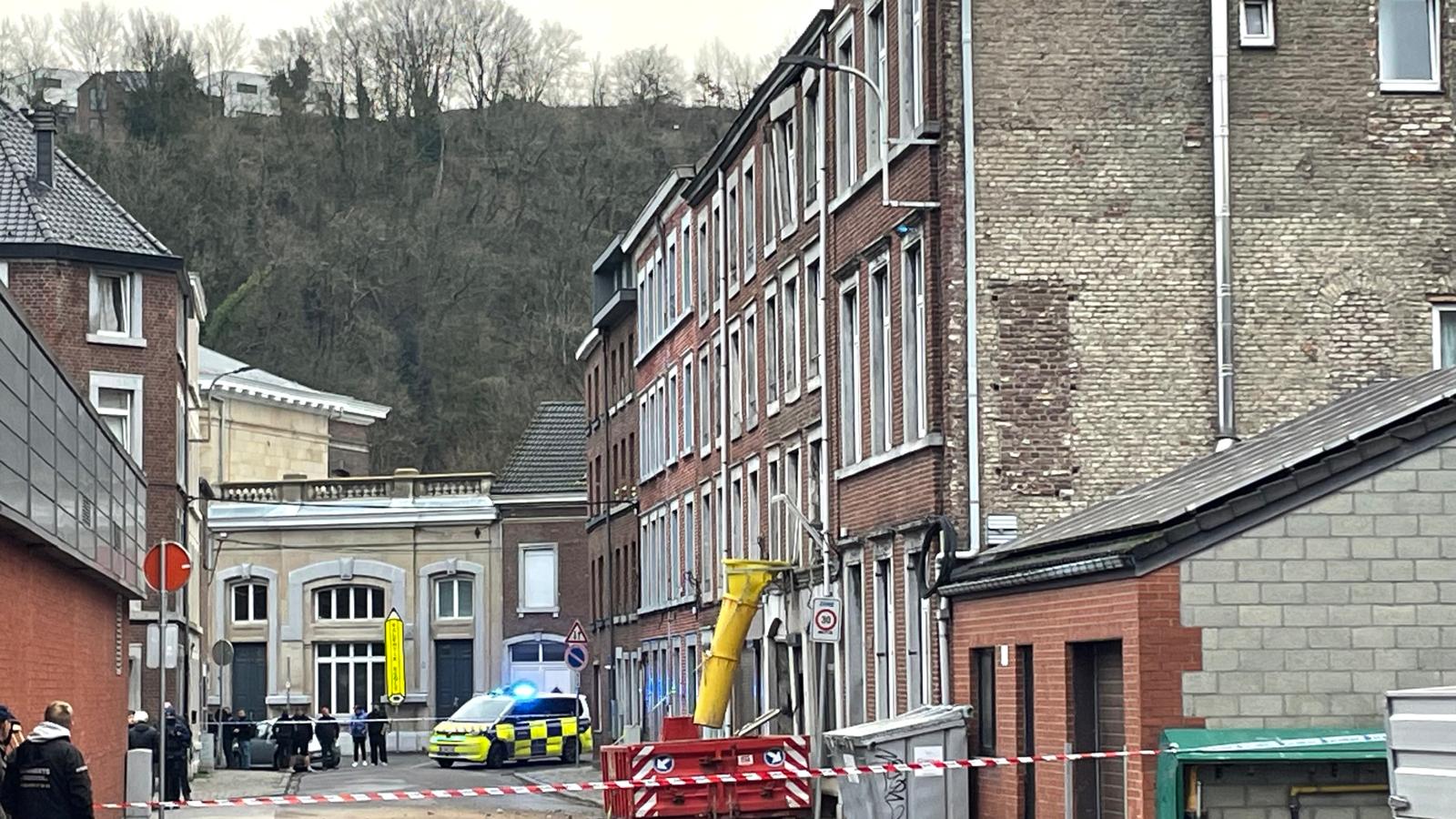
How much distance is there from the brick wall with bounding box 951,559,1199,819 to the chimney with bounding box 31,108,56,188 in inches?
1224

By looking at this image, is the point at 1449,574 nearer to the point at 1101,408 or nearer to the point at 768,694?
the point at 1101,408

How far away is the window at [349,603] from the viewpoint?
75.6 m

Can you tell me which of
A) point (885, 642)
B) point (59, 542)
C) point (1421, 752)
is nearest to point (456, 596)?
point (885, 642)

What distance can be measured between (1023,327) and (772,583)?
1356cm

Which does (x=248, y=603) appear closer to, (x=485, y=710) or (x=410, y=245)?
(x=410, y=245)

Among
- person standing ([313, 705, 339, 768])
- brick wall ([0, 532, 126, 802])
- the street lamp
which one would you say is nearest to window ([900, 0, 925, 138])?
the street lamp

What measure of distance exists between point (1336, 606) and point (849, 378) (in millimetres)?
12323

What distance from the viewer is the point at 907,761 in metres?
23.1

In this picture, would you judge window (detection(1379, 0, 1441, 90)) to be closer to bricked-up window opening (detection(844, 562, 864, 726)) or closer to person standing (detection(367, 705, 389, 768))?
bricked-up window opening (detection(844, 562, 864, 726))

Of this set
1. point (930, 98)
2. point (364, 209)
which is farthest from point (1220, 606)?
point (364, 209)

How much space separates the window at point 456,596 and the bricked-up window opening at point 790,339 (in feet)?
134

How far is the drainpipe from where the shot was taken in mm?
24719

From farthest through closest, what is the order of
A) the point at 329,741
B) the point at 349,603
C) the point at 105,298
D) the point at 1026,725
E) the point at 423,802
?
1. the point at 349,603
2. the point at 329,741
3. the point at 105,298
4. the point at 423,802
5. the point at 1026,725

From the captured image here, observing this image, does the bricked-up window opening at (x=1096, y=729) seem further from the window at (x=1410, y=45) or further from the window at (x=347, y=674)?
the window at (x=347, y=674)
